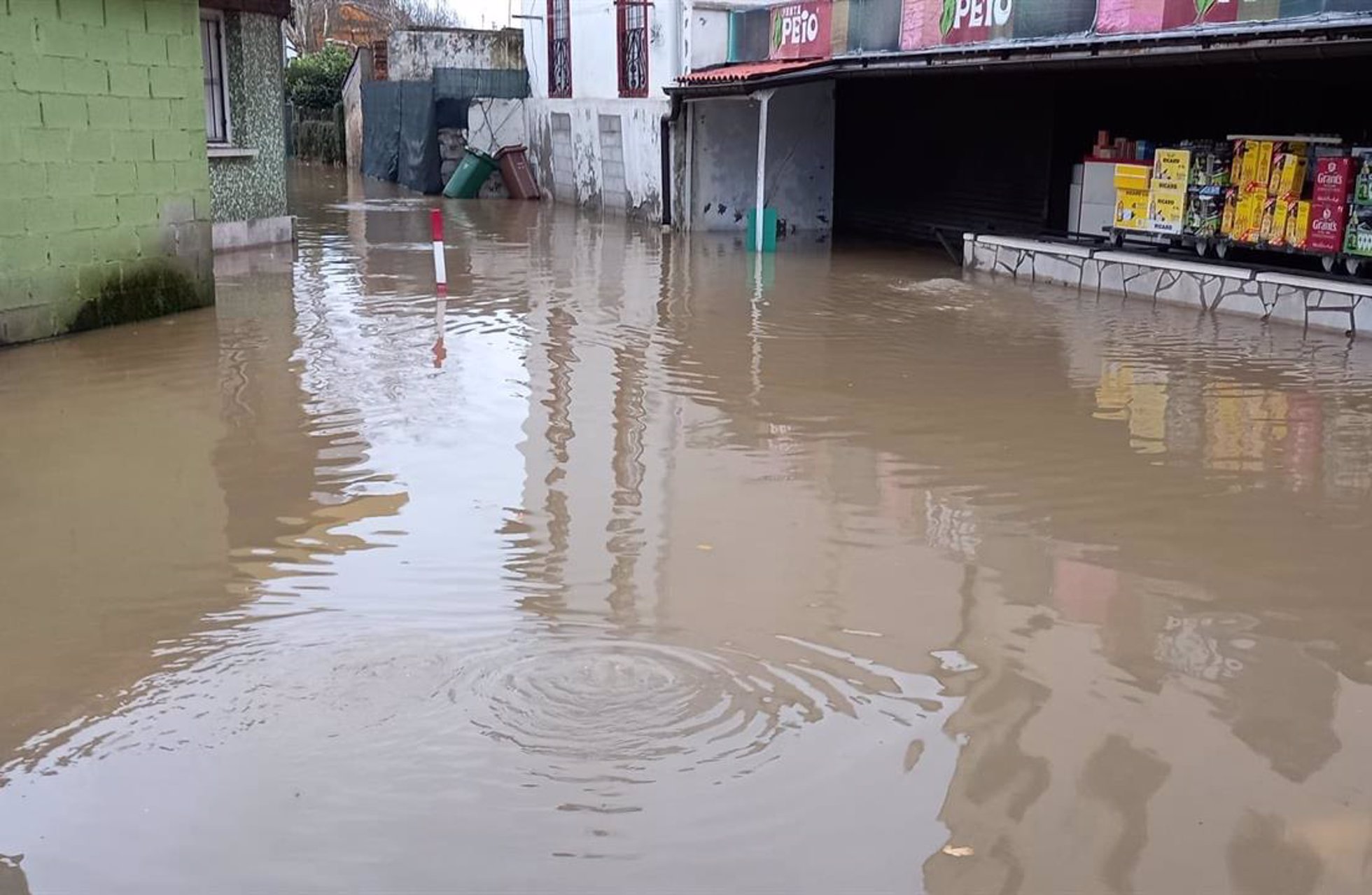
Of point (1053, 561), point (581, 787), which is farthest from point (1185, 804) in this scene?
point (1053, 561)

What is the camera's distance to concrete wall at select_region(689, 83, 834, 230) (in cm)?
2147

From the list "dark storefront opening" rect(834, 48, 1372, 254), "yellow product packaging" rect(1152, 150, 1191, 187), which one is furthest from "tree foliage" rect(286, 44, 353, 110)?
"yellow product packaging" rect(1152, 150, 1191, 187)

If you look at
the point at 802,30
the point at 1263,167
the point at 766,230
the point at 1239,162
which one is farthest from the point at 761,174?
the point at 1263,167

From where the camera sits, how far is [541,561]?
249 inches

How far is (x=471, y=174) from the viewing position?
1126 inches

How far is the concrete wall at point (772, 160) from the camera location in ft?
70.4

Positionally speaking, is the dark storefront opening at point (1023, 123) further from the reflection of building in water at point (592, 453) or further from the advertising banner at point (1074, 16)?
the reflection of building in water at point (592, 453)

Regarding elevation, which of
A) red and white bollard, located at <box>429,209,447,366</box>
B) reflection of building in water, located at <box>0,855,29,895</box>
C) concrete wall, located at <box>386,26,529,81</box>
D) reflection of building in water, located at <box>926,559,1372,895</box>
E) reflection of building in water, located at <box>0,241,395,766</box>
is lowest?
reflection of building in water, located at <box>0,855,29,895</box>

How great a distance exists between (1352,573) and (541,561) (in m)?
3.69

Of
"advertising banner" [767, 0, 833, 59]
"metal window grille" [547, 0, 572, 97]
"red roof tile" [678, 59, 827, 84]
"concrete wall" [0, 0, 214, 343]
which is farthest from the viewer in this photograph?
"metal window grille" [547, 0, 572, 97]

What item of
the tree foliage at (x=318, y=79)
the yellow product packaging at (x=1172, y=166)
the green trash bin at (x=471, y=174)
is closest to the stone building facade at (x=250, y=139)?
the green trash bin at (x=471, y=174)

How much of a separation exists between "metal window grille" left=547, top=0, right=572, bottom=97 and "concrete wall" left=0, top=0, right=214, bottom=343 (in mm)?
14535

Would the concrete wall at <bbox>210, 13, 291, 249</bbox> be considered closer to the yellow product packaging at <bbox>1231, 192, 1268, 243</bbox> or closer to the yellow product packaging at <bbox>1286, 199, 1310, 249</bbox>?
the yellow product packaging at <bbox>1231, 192, 1268, 243</bbox>

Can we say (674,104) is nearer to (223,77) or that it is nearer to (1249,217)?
(223,77)
